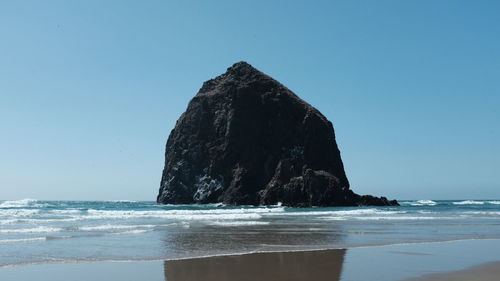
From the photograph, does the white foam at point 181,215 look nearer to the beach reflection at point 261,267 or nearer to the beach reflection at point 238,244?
the beach reflection at point 238,244

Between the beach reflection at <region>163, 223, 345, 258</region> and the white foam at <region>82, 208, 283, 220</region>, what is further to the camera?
the white foam at <region>82, 208, 283, 220</region>

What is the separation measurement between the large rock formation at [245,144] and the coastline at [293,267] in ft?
229

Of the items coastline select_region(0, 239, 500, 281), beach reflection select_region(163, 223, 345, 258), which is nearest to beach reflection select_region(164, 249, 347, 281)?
coastline select_region(0, 239, 500, 281)

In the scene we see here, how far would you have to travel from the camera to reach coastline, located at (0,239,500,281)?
1075 cm

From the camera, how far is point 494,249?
1625 centimetres

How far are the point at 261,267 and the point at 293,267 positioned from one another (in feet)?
2.94

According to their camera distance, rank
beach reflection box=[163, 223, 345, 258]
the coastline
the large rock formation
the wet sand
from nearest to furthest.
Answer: the wet sand
the coastline
beach reflection box=[163, 223, 345, 258]
the large rock formation

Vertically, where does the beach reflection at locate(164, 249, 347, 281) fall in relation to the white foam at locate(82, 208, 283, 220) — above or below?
below

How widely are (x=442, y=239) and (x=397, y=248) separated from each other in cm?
486

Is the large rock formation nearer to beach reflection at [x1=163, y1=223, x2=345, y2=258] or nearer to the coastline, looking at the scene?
beach reflection at [x1=163, y1=223, x2=345, y2=258]

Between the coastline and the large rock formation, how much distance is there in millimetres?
69932

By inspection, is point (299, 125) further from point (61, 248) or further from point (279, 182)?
point (61, 248)

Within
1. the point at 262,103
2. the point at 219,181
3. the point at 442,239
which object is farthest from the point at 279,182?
the point at 442,239

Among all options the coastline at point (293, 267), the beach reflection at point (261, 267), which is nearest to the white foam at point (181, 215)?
the beach reflection at point (261, 267)
